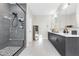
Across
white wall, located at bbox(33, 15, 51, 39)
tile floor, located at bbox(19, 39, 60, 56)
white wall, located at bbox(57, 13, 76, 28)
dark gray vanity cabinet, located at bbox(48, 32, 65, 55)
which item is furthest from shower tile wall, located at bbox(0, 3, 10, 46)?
white wall, located at bbox(33, 15, 51, 39)

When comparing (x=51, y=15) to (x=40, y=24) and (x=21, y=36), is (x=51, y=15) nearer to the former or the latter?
(x=40, y=24)

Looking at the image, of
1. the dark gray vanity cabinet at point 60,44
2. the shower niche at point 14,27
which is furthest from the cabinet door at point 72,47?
the shower niche at point 14,27

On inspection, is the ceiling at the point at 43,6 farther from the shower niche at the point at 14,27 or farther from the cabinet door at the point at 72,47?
the cabinet door at the point at 72,47

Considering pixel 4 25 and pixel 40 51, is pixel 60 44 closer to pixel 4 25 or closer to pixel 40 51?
pixel 40 51

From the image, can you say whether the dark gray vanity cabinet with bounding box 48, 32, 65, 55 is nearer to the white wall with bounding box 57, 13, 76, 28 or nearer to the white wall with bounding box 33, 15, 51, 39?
the white wall with bounding box 57, 13, 76, 28

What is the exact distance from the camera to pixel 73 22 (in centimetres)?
634

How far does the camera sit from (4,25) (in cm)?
464

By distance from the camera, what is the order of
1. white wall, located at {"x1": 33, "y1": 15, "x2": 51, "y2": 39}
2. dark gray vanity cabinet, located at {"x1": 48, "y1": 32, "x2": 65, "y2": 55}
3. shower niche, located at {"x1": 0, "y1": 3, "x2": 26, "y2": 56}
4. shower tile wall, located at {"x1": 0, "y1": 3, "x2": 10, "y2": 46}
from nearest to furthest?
dark gray vanity cabinet, located at {"x1": 48, "y1": 32, "x2": 65, "y2": 55} < shower tile wall, located at {"x1": 0, "y1": 3, "x2": 10, "y2": 46} < shower niche, located at {"x1": 0, "y1": 3, "x2": 26, "y2": 56} < white wall, located at {"x1": 33, "y1": 15, "x2": 51, "y2": 39}

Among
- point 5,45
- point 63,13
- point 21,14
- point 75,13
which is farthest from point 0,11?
point 63,13

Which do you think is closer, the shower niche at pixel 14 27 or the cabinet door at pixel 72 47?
the cabinet door at pixel 72 47

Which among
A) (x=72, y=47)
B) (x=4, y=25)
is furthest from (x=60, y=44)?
(x=4, y=25)

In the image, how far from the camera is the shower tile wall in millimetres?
4359

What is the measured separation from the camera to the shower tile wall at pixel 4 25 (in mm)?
4359

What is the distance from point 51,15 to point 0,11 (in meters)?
7.31
